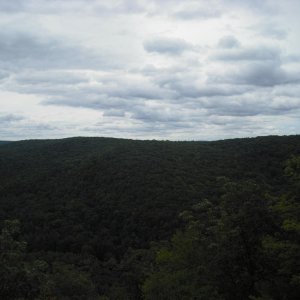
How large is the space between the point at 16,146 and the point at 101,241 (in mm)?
93715

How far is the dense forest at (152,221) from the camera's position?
14.8 metres

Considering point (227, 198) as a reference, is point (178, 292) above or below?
below

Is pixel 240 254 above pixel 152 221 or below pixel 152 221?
above

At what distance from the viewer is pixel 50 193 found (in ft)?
256

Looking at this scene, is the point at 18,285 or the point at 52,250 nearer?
the point at 18,285

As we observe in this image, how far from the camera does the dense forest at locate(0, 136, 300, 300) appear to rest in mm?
14797

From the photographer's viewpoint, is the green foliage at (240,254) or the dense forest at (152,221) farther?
the dense forest at (152,221)

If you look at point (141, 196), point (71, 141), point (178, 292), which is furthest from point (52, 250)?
point (71, 141)

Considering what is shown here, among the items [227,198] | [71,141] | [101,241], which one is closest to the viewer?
[227,198]

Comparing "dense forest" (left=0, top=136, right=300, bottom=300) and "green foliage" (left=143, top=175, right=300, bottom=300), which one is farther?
"dense forest" (left=0, top=136, right=300, bottom=300)

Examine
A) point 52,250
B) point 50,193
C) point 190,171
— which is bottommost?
point 52,250

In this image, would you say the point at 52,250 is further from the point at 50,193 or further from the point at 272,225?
the point at 272,225

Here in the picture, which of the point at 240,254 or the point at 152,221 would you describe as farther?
the point at 152,221

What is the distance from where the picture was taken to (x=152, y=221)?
59062 millimetres
